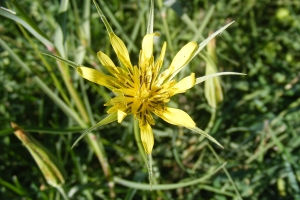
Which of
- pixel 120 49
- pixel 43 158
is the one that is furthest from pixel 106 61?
pixel 43 158

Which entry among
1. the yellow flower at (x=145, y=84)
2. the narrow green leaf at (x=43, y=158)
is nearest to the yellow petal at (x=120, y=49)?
the yellow flower at (x=145, y=84)

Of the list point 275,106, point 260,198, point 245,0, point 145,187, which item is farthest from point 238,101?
point 145,187

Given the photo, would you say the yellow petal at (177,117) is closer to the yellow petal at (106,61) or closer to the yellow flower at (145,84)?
the yellow flower at (145,84)

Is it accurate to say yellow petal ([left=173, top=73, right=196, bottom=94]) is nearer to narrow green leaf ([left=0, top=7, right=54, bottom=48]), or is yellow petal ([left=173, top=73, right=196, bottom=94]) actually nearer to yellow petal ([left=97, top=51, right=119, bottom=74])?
yellow petal ([left=97, top=51, right=119, bottom=74])

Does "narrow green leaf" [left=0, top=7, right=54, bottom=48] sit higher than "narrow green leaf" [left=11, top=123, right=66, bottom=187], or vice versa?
"narrow green leaf" [left=0, top=7, right=54, bottom=48]

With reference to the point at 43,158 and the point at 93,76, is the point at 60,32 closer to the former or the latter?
the point at 93,76

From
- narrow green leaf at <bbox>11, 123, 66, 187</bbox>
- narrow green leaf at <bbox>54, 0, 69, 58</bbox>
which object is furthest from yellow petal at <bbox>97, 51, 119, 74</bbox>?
narrow green leaf at <bbox>11, 123, 66, 187</bbox>
